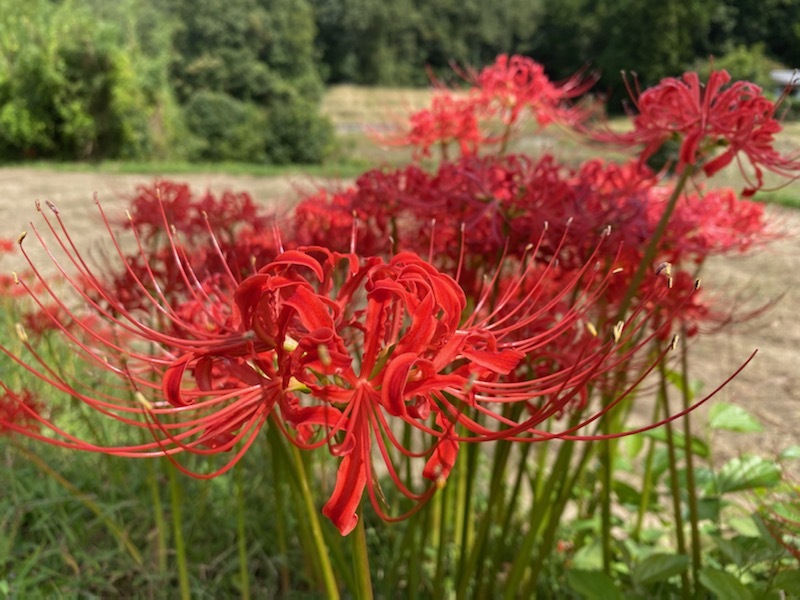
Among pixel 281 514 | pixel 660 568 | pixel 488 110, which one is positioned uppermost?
pixel 488 110

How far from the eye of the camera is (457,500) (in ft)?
5.40

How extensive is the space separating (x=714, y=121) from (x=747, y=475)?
32.4 inches

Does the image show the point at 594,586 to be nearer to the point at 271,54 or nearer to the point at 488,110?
the point at 488,110

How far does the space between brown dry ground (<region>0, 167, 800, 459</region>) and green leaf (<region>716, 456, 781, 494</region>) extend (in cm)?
10

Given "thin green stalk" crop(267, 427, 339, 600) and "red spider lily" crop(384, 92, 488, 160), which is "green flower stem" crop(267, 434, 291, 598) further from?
"red spider lily" crop(384, 92, 488, 160)

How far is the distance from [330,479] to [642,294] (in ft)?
4.42

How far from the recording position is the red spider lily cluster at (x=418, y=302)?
2.07 ft

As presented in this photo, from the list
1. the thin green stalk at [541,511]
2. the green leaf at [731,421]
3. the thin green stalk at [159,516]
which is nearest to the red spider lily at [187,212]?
the thin green stalk at [159,516]

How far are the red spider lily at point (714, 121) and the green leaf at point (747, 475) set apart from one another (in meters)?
0.63

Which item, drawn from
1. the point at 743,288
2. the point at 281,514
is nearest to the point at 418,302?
the point at 281,514

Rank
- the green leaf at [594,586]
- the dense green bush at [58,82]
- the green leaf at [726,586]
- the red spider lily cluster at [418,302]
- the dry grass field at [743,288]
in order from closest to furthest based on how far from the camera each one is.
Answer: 1. the red spider lily cluster at [418,302]
2. the green leaf at [726,586]
3. the green leaf at [594,586]
4. the dry grass field at [743,288]
5. the dense green bush at [58,82]

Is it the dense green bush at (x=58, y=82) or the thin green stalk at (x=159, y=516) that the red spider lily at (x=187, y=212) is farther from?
the dense green bush at (x=58, y=82)

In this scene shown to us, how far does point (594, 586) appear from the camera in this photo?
1.10 meters

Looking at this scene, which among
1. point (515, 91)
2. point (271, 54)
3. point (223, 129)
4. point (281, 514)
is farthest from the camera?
point (271, 54)
